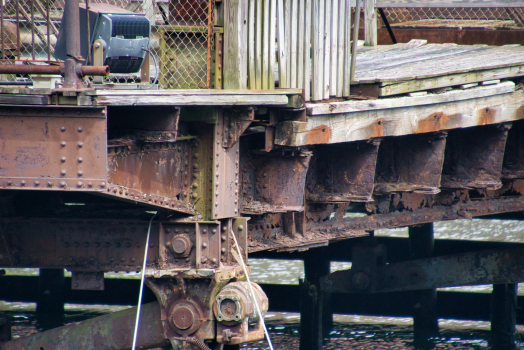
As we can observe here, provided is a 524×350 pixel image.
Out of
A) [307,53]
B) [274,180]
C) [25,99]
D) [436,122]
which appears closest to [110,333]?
[274,180]

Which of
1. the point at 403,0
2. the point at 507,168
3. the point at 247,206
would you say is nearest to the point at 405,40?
the point at 403,0

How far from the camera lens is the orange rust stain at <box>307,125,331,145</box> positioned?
266 inches

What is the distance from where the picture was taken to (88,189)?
17.0ft

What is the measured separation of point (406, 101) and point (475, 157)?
2.13 m

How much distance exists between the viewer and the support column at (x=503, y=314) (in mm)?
12305

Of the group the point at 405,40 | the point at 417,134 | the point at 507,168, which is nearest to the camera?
the point at 417,134

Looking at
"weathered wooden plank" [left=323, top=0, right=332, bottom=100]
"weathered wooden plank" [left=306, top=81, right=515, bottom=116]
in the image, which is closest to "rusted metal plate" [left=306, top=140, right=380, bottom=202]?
"weathered wooden plank" [left=306, top=81, right=515, bottom=116]

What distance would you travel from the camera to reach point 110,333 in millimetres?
6742

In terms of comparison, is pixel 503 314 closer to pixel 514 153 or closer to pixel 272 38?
pixel 514 153

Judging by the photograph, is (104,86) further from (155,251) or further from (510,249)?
(510,249)

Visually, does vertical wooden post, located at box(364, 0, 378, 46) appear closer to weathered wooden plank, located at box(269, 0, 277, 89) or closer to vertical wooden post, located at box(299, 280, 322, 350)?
vertical wooden post, located at box(299, 280, 322, 350)

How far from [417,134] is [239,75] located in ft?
9.99

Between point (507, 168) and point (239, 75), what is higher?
point (239, 75)

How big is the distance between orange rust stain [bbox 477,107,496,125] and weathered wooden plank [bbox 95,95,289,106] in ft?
10.8
